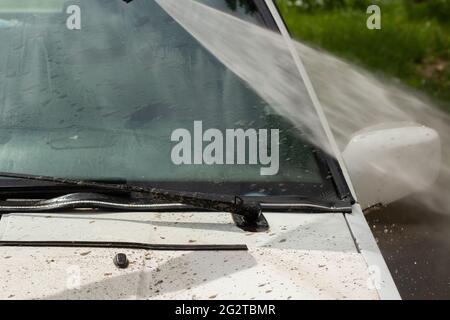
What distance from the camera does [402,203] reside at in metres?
5.54

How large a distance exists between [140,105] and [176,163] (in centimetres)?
24

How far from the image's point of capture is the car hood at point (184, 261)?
2.18 metres

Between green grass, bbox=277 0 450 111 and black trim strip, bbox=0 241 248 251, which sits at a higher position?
black trim strip, bbox=0 241 248 251

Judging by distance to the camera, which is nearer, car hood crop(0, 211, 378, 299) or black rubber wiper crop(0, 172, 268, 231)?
car hood crop(0, 211, 378, 299)

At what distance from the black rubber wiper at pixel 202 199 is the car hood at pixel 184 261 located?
0.04 meters

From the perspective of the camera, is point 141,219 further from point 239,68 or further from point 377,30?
point 377,30

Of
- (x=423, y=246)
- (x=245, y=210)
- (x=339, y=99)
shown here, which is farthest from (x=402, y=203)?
(x=245, y=210)

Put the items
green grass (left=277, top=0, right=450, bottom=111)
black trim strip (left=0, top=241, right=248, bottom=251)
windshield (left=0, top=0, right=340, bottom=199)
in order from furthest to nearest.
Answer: green grass (left=277, top=0, right=450, bottom=111), windshield (left=0, top=0, right=340, bottom=199), black trim strip (left=0, top=241, right=248, bottom=251)

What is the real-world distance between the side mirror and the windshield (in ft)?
0.73

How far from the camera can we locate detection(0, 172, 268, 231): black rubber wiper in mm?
2463

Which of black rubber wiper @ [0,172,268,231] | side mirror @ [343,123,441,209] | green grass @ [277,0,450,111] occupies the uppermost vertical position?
black rubber wiper @ [0,172,268,231]

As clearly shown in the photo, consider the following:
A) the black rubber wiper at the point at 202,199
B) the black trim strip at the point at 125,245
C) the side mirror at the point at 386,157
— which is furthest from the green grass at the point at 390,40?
the black trim strip at the point at 125,245

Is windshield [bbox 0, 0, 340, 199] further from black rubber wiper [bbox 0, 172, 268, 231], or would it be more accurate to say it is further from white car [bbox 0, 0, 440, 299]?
black rubber wiper [bbox 0, 172, 268, 231]

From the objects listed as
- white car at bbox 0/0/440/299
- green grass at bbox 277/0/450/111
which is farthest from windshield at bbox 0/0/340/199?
A: green grass at bbox 277/0/450/111
